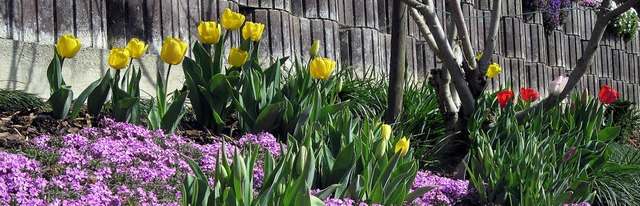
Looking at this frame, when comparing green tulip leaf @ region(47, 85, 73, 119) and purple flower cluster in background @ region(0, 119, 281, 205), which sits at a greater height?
green tulip leaf @ region(47, 85, 73, 119)

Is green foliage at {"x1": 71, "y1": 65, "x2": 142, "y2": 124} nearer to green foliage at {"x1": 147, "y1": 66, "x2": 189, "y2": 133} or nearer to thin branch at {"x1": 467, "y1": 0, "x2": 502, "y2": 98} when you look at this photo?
green foliage at {"x1": 147, "y1": 66, "x2": 189, "y2": 133}

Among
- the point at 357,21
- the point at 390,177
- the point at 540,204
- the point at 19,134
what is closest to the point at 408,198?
the point at 390,177

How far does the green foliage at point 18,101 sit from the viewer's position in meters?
4.25

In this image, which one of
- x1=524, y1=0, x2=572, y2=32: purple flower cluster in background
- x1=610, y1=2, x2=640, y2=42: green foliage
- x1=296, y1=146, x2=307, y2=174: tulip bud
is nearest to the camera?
x1=296, y1=146, x2=307, y2=174: tulip bud

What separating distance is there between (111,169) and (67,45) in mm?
755

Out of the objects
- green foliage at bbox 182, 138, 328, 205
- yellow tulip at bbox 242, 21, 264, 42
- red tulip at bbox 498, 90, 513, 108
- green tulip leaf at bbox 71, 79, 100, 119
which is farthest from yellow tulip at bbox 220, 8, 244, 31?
green foliage at bbox 182, 138, 328, 205

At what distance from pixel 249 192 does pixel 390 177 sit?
2.99ft

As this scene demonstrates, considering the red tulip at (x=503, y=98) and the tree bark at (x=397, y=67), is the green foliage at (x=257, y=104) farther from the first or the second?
the red tulip at (x=503, y=98)

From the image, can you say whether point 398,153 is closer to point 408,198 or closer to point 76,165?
point 408,198

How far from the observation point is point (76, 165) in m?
3.45

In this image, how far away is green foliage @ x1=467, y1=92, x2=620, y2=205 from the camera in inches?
156

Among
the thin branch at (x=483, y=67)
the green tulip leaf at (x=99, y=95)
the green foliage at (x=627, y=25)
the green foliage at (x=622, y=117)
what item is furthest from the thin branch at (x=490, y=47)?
the green foliage at (x=627, y=25)

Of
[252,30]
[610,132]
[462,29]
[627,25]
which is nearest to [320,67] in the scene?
[252,30]

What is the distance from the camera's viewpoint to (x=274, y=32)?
5.93 metres
